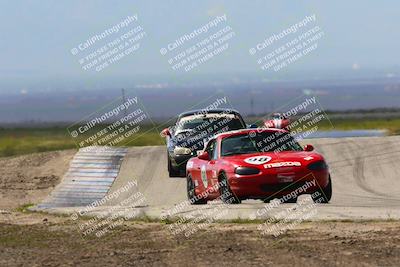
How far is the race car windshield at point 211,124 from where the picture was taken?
21125 millimetres

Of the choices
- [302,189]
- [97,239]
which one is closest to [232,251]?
[97,239]

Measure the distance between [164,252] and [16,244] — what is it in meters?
2.25

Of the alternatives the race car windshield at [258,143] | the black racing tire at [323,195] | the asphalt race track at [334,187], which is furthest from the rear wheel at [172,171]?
the black racing tire at [323,195]

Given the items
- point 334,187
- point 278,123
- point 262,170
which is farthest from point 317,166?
point 278,123

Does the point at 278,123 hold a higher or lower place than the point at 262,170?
lower

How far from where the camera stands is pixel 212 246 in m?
9.55

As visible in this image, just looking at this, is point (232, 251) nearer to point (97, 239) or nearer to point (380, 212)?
point (97, 239)

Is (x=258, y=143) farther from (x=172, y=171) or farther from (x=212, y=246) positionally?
(x=172, y=171)

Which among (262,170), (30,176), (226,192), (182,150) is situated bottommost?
(182,150)

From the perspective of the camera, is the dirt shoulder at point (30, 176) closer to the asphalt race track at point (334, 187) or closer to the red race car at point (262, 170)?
the asphalt race track at point (334, 187)

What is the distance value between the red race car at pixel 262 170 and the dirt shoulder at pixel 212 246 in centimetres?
235

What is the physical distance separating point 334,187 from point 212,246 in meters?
10.9

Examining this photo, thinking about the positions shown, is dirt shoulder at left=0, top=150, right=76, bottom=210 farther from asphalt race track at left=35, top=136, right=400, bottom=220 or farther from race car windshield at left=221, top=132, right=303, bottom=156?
race car windshield at left=221, top=132, right=303, bottom=156

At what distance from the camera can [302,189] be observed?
45.1 ft
